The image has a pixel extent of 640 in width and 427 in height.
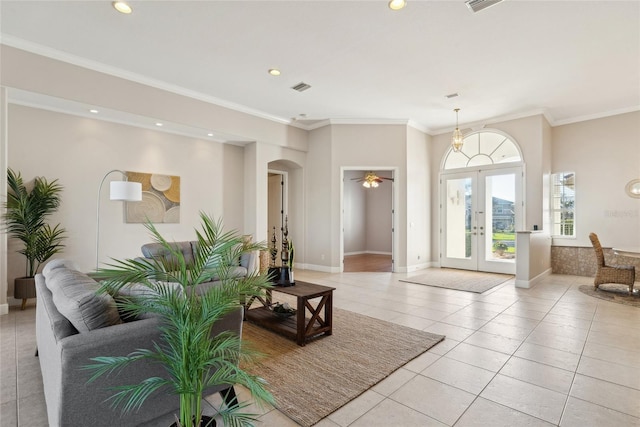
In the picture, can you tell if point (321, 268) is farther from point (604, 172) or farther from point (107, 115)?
point (604, 172)

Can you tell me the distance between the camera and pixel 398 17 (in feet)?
11.1

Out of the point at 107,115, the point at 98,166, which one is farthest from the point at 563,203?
the point at 98,166

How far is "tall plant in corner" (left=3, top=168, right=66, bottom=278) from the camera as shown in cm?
417

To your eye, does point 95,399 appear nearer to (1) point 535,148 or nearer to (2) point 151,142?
(2) point 151,142

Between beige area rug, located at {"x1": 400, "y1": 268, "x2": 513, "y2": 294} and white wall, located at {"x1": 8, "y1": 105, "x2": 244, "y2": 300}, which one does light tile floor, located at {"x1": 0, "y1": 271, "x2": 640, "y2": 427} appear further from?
white wall, located at {"x1": 8, "y1": 105, "x2": 244, "y2": 300}

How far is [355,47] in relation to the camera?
3.98m

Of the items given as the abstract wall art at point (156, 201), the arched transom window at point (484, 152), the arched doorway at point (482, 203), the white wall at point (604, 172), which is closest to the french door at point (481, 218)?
the arched doorway at point (482, 203)

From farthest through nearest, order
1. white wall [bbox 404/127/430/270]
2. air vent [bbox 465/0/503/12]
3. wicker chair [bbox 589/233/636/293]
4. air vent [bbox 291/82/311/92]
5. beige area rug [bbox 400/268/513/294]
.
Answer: white wall [bbox 404/127/430/270], beige area rug [bbox 400/268/513/294], air vent [bbox 291/82/311/92], wicker chair [bbox 589/233/636/293], air vent [bbox 465/0/503/12]

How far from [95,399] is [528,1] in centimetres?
470

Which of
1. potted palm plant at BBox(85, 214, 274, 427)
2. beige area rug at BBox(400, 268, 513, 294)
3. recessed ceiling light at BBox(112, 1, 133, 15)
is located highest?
recessed ceiling light at BBox(112, 1, 133, 15)

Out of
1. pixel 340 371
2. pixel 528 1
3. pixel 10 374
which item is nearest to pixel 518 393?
pixel 340 371

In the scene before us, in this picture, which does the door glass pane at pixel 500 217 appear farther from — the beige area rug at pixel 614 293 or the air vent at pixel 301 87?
the air vent at pixel 301 87

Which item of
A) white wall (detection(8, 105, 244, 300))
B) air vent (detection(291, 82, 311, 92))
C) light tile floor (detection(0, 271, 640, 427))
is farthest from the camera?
air vent (detection(291, 82, 311, 92))

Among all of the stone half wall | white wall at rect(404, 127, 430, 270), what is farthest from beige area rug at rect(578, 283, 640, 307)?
white wall at rect(404, 127, 430, 270)
